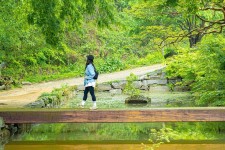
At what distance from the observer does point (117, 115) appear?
9.42 m

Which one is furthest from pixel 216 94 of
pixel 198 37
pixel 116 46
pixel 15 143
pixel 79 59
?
pixel 116 46

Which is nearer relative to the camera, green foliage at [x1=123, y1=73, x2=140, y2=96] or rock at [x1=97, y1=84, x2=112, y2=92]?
green foliage at [x1=123, y1=73, x2=140, y2=96]

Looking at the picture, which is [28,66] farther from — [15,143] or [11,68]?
[15,143]

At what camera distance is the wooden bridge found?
9352 mm

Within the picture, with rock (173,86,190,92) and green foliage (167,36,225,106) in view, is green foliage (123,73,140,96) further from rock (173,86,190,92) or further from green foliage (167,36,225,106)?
green foliage (167,36,225,106)

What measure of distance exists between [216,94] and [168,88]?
32.2 ft

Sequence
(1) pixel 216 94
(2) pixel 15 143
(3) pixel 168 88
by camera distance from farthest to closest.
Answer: (3) pixel 168 88 → (1) pixel 216 94 → (2) pixel 15 143

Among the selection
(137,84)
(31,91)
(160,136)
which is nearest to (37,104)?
(31,91)

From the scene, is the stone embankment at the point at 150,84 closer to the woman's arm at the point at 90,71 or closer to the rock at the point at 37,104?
the rock at the point at 37,104

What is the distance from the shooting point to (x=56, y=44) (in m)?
11.5

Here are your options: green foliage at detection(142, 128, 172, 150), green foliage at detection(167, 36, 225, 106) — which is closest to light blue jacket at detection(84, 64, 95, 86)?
green foliage at detection(142, 128, 172, 150)

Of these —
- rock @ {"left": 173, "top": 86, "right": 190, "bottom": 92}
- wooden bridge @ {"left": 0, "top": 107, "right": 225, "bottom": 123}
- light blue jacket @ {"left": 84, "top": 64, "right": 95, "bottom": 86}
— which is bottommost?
wooden bridge @ {"left": 0, "top": 107, "right": 225, "bottom": 123}

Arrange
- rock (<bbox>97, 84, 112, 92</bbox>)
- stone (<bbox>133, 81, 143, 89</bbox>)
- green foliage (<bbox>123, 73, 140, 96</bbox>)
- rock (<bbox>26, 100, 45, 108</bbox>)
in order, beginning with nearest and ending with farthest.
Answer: rock (<bbox>26, 100, 45, 108</bbox>), green foliage (<bbox>123, 73, 140, 96</bbox>), rock (<bbox>97, 84, 112, 92</bbox>), stone (<bbox>133, 81, 143, 89</bbox>)

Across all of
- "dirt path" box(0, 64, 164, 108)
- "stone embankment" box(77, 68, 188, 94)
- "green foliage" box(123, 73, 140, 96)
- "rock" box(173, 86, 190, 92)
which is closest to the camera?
"dirt path" box(0, 64, 164, 108)
